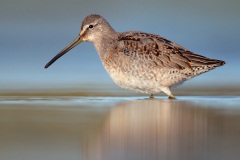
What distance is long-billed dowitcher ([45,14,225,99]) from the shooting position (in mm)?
8320

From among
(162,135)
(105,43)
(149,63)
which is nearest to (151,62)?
(149,63)

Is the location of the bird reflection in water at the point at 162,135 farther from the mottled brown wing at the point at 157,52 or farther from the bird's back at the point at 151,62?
the mottled brown wing at the point at 157,52

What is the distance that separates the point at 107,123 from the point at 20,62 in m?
6.29

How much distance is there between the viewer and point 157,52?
852 centimetres

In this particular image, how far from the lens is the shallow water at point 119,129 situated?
5176 mm

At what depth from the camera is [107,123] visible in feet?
21.3

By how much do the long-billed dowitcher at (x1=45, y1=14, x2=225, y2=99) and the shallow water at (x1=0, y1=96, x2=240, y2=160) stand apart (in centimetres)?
23

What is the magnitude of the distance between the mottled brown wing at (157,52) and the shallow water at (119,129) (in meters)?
0.43

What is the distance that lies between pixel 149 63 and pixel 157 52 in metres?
0.19

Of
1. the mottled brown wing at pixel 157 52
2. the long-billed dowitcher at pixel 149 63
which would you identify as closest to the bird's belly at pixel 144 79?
the long-billed dowitcher at pixel 149 63

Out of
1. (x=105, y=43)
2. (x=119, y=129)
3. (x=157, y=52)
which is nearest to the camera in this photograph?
(x=119, y=129)

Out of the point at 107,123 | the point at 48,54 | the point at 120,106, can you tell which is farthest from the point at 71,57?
the point at 107,123

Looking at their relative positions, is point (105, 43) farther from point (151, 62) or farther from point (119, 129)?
point (119, 129)

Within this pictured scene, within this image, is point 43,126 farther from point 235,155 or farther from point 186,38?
point 186,38
